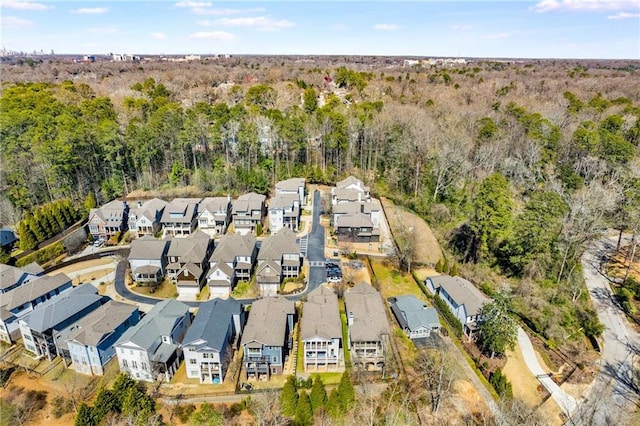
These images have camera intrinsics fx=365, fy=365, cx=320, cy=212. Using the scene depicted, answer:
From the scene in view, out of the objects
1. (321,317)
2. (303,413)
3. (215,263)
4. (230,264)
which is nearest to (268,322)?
(321,317)

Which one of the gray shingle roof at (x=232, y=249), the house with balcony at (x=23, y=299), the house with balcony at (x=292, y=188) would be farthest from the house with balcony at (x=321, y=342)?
the house with balcony at (x=292, y=188)

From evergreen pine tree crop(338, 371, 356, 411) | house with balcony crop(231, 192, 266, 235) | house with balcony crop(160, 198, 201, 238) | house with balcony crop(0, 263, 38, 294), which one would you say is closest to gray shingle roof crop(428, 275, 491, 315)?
evergreen pine tree crop(338, 371, 356, 411)

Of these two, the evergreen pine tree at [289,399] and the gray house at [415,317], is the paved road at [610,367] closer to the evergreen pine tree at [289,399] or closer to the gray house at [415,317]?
the gray house at [415,317]

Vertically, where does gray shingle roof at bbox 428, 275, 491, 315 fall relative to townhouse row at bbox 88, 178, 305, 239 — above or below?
below

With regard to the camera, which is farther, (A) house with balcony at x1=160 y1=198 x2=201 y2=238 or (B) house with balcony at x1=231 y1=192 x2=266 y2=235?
(B) house with balcony at x1=231 y1=192 x2=266 y2=235

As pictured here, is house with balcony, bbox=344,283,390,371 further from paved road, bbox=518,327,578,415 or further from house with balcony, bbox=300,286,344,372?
paved road, bbox=518,327,578,415
